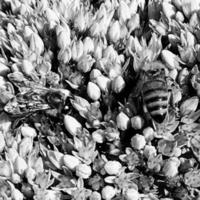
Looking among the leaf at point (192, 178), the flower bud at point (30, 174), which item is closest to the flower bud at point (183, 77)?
the leaf at point (192, 178)

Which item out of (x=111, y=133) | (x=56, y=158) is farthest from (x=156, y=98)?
(x=56, y=158)

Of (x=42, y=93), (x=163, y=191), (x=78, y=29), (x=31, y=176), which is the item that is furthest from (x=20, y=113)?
(x=163, y=191)

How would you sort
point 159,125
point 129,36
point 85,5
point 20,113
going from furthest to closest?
1. point 85,5
2. point 129,36
3. point 20,113
4. point 159,125

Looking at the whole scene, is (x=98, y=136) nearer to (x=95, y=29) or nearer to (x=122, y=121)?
(x=122, y=121)

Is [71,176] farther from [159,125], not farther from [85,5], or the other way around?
[85,5]

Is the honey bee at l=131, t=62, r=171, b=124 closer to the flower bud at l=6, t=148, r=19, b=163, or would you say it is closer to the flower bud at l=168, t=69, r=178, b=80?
the flower bud at l=168, t=69, r=178, b=80

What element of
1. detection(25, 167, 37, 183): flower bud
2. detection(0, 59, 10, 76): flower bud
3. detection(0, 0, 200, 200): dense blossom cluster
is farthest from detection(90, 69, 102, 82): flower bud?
detection(25, 167, 37, 183): flower bud

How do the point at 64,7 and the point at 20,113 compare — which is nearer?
the point at 20,113
